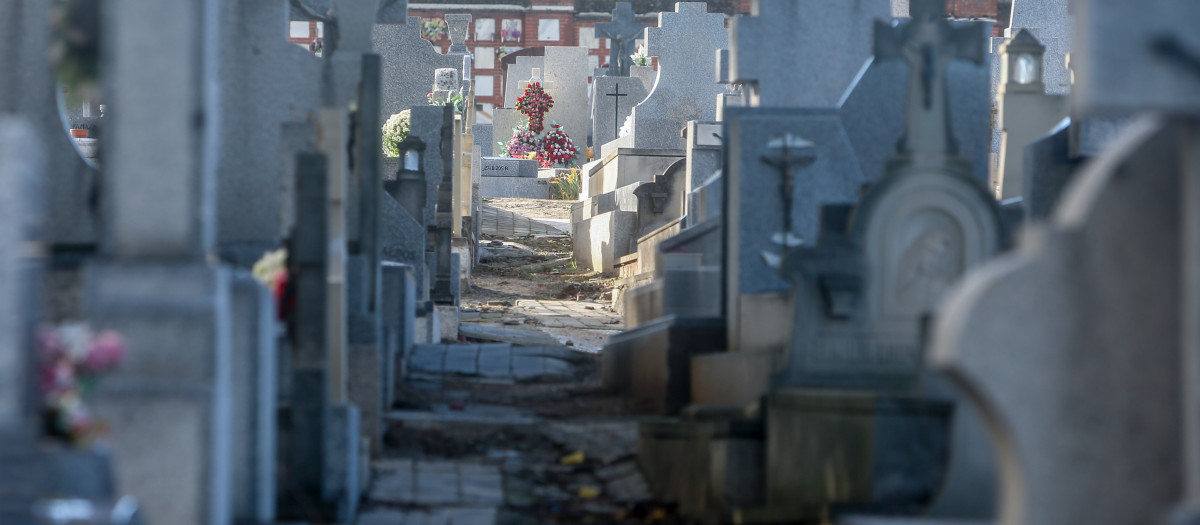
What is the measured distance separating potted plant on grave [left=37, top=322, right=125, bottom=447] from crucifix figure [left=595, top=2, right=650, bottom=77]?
25.3 meters

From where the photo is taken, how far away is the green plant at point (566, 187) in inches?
1054

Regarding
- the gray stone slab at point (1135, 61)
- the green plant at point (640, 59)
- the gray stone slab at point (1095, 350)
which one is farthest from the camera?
the green plant at point (640, 59)

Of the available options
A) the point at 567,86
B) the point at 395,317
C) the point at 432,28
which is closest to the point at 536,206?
the point at 567,86

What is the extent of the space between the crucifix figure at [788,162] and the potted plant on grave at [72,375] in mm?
5303

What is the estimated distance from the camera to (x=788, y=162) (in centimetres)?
829

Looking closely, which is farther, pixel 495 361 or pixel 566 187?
pixel 566 187

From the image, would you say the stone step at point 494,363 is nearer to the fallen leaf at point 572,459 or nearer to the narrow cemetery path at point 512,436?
the narrow cemetery path at point 512,436

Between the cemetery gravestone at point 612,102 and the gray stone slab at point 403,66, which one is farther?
the cemetery gravestone at point 612,102

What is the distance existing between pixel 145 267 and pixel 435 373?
6.71 meters

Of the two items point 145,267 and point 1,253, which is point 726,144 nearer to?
point 145,267

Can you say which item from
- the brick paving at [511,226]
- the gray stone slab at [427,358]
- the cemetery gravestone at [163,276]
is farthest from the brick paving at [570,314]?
the cemetery gravestone at [163,276]

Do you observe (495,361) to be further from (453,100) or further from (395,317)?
(453,100)

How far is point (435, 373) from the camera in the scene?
10445mm

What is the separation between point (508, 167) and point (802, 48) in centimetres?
1600
